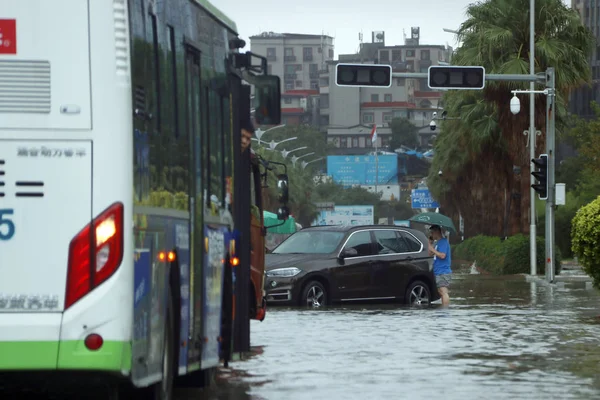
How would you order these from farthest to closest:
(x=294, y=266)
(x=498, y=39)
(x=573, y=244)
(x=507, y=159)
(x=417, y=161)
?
(x=417, y=161) → (x=507, y=159) → (x=498, y=39) → (x=294, y=266) → (x=573, y=244)

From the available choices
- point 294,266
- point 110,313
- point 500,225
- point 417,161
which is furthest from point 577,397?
point 417,161

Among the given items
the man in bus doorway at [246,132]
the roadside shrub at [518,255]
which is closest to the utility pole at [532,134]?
the roadside shrub at [518,255]

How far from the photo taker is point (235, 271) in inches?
537

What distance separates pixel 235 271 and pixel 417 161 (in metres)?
175

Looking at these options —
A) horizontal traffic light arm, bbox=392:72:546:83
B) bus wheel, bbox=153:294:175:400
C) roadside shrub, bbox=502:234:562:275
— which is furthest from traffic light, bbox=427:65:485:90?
bus wheel, bbox=153:294:175:400

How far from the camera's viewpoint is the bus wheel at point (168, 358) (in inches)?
400

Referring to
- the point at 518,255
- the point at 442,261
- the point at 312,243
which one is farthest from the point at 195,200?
the point at 518,255

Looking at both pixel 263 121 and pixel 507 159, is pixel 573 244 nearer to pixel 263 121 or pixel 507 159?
pixel 263 121

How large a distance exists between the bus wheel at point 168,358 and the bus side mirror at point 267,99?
3.57m

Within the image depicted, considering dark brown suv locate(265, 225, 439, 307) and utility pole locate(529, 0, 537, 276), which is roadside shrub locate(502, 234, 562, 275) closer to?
utility pole locate(529, 0, 537, 276)

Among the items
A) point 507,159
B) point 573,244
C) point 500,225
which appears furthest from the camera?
point 500,225

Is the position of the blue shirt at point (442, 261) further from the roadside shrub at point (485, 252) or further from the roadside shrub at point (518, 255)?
the roadside shrub at point (485, 252)

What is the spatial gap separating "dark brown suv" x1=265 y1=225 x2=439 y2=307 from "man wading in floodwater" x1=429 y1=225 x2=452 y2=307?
89 centimetres

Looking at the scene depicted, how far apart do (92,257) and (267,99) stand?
17.8 ft
